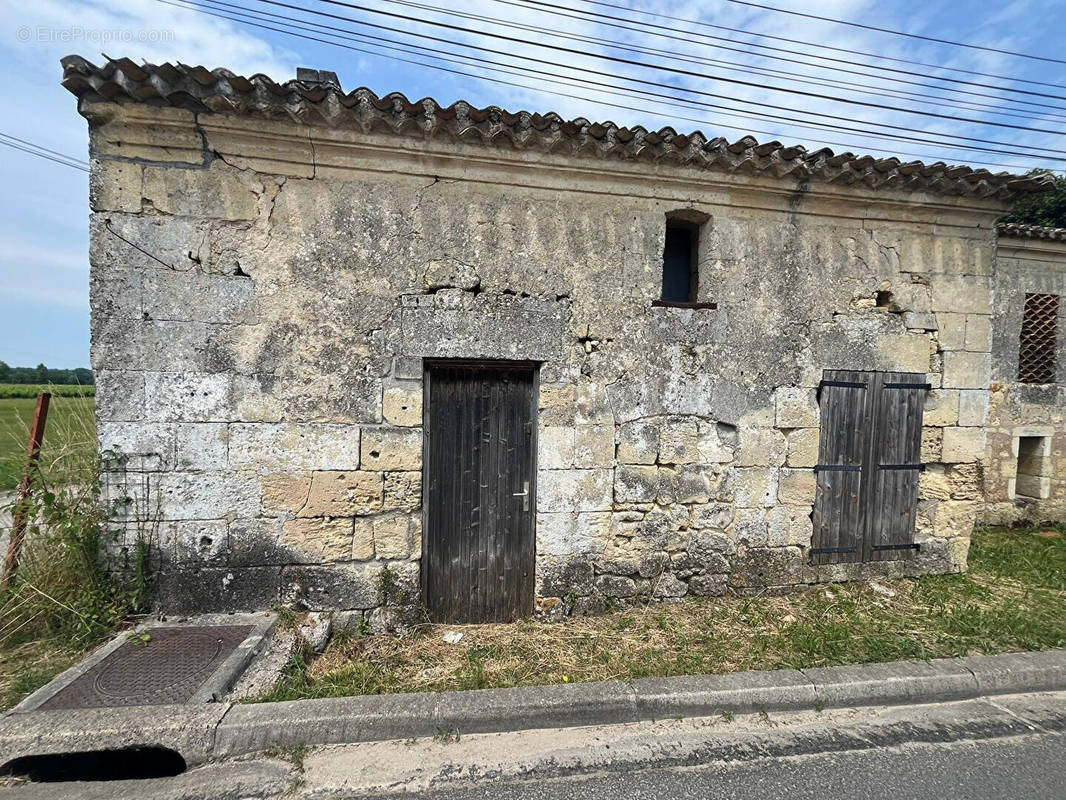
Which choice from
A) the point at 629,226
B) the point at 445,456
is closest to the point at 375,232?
the point at 445,456

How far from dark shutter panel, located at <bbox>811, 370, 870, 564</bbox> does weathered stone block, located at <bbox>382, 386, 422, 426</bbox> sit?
11.8 feet

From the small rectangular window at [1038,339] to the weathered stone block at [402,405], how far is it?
27.8 ft

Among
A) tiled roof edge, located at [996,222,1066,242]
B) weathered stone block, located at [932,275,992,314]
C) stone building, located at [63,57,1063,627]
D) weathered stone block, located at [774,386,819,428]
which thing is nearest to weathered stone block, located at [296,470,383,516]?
stone building, located at [63,57,1063,627]

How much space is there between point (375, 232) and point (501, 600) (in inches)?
122

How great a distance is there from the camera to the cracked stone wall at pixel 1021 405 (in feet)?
21.8

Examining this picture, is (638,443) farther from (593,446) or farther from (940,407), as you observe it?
(940,407)

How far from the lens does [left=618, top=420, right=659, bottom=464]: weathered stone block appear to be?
13.0 ft

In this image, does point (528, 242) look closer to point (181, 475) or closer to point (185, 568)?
point (181, 475)

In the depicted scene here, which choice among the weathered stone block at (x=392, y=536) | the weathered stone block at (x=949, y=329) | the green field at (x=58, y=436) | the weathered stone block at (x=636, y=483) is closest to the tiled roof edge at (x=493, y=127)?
the weathered stone block at (x=949, y=329)

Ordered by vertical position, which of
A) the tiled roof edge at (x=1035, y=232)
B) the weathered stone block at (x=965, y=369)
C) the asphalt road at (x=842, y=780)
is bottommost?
the asphalt road at (x=842, y=780)

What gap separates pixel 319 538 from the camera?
140 inches

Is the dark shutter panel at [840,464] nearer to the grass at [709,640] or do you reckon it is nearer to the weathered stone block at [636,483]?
the grass at [709,640]

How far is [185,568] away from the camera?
341 centimetres

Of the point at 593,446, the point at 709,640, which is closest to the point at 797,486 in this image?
the point at 709,640
